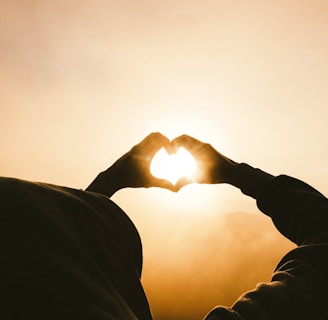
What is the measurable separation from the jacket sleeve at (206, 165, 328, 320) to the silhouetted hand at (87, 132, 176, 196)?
0.70 meters

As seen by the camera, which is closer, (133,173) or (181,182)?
(181,182)

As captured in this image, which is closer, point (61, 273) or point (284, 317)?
point (61, 273)

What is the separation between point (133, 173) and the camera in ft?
9.48

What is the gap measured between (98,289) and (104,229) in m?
0.32

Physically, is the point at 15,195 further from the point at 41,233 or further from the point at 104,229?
the point at 104,229

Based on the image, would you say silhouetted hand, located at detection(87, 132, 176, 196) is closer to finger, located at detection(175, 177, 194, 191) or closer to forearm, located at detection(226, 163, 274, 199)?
finger, located at detection(175, 177, 194, 191)

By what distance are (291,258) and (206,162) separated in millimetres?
1154

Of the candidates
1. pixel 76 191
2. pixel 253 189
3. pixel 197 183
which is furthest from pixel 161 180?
pixel 76 191

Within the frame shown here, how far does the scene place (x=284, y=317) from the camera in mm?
1339

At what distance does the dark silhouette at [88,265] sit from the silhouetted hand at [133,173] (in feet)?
3.96

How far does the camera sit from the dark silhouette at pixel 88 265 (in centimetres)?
95

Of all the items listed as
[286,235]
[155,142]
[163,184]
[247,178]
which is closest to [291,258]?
[286,235]

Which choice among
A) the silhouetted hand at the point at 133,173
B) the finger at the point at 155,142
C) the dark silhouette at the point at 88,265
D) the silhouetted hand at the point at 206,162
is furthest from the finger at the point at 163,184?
the dark silhouette at the point at 88,265

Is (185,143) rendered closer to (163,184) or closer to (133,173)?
(163,184)
